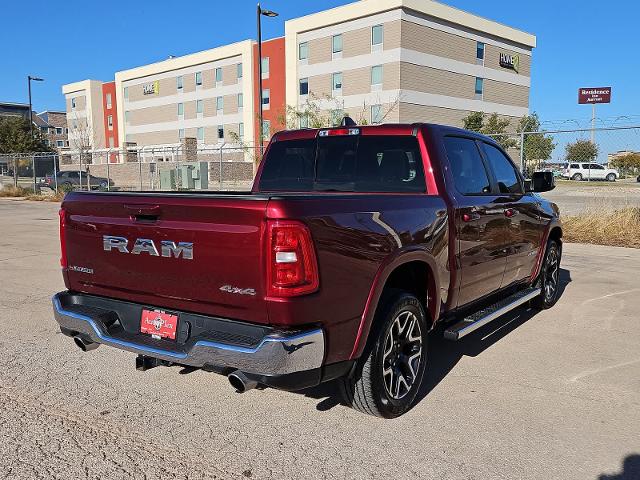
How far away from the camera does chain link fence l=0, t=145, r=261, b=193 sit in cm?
2680

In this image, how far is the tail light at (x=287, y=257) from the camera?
8.96 ft

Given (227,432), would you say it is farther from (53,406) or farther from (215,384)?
(53,406)

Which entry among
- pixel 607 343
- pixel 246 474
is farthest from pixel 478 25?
pixel 246 474

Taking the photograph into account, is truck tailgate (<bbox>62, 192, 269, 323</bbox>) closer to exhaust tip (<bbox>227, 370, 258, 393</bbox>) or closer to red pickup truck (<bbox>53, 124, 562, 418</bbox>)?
red pickup truck (<bbox>53, 124, 562, 418</bbox>)

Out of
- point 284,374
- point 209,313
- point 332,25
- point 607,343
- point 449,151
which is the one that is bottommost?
point 607,343

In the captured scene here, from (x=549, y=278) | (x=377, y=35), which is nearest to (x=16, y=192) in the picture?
(x=377, y=35)

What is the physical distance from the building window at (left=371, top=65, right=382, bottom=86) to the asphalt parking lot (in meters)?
40.1

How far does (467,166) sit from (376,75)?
133 feet

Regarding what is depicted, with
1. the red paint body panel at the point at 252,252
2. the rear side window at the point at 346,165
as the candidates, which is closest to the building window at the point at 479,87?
the rear side window at the point at 346,165

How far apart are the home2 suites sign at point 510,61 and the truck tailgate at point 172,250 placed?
5235 centimetres

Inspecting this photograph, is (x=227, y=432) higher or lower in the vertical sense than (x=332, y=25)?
lower

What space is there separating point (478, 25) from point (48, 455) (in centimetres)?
5007

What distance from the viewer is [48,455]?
3082 mm

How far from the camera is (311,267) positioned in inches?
110
